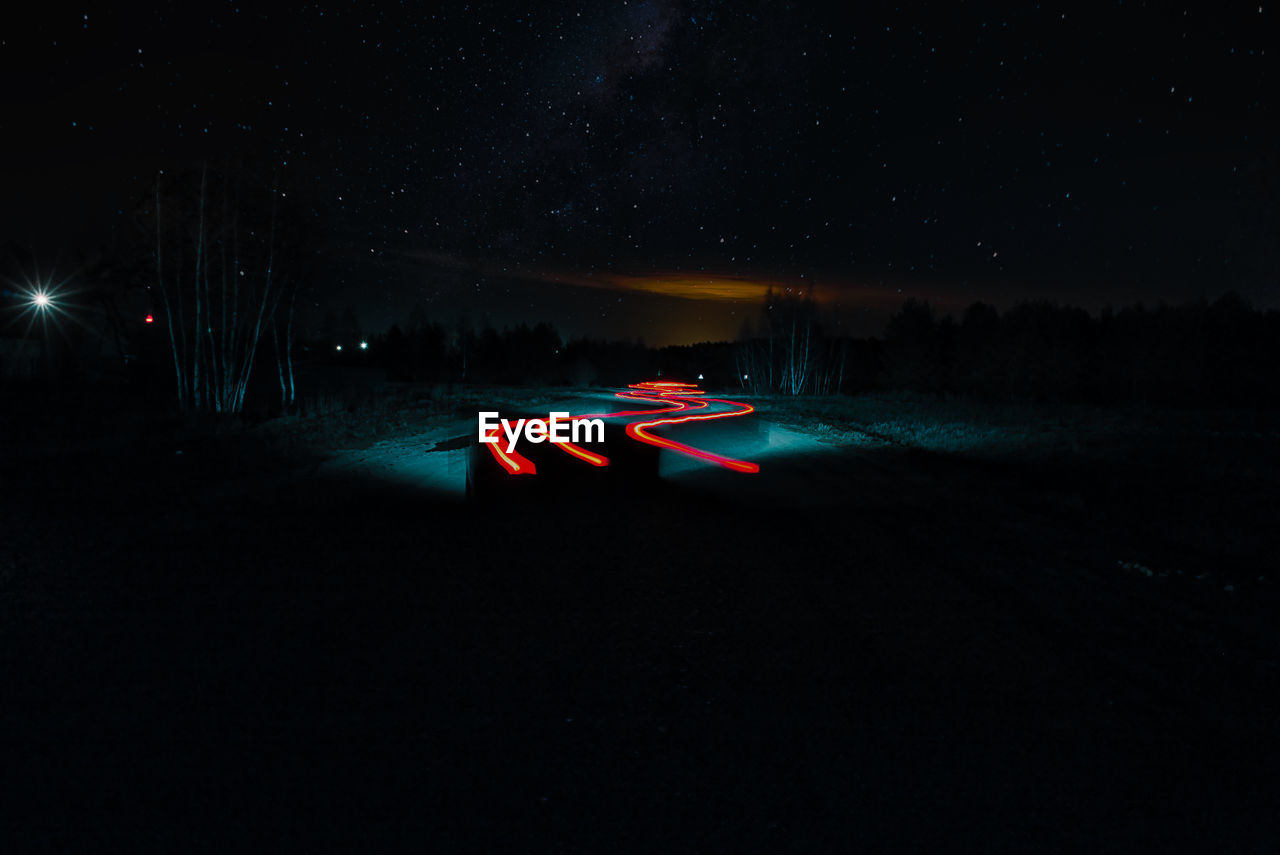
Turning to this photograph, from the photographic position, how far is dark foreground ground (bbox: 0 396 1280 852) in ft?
11.0

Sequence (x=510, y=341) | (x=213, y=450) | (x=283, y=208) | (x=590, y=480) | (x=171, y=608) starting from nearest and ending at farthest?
1. (x=171, y=608)
2. (x=590, y=480)
3. (x=213, y=450)
4. (x=283, y=208)
5. (x=510, y=341)

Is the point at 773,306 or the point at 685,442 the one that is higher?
the point at 773,306

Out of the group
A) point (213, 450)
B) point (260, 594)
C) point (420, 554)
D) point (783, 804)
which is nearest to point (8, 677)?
point (260, 594)

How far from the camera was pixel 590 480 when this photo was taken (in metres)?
14.0

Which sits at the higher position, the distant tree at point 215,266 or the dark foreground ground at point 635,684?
the distant tree at point 215,266

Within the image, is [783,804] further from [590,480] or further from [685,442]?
[685,442]

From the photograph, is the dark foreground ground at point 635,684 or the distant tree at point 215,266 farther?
the distant tree at point 215,266

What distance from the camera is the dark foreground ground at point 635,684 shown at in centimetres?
336

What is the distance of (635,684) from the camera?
485 centimetres

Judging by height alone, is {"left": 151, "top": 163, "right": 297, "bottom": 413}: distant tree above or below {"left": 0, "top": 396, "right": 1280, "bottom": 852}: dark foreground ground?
above

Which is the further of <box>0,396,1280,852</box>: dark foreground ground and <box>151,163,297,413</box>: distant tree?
<box>151,163,297,413</box>: distant tree

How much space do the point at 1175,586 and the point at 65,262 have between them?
4866 centimetres

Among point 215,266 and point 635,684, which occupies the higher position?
point 215,266

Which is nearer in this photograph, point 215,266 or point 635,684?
point 635,684
